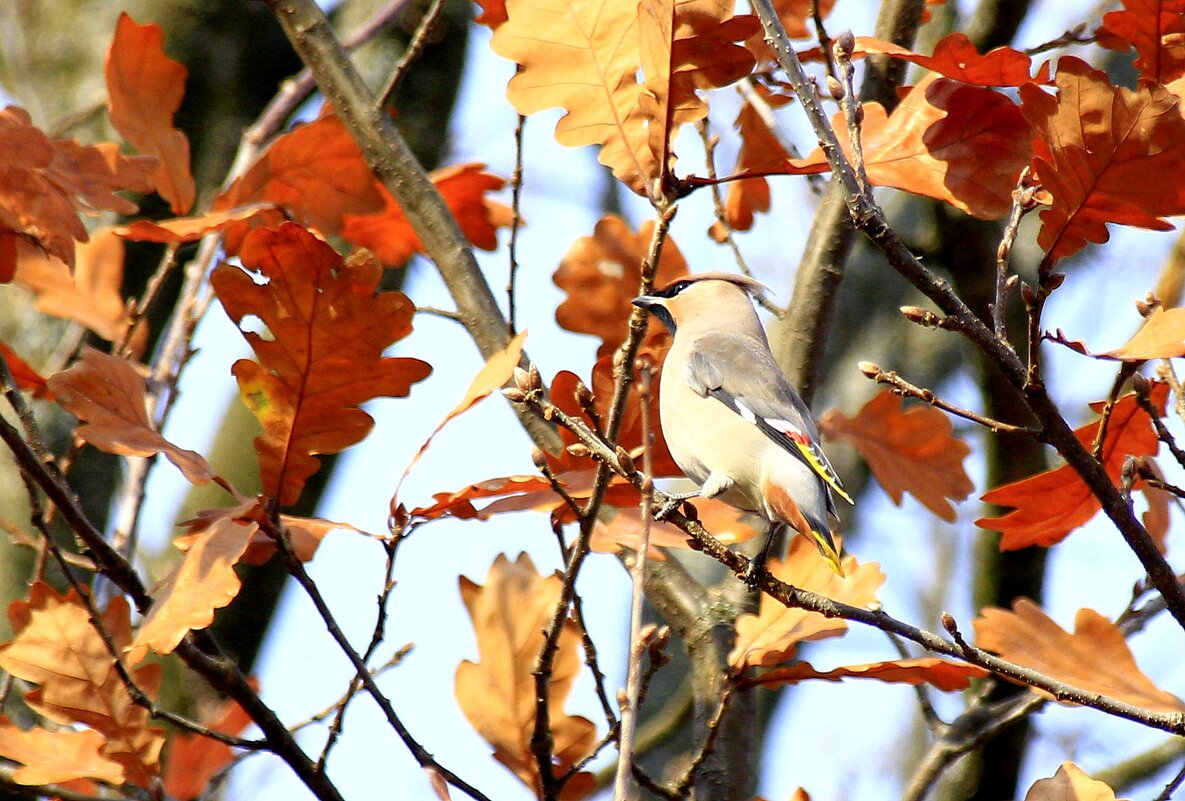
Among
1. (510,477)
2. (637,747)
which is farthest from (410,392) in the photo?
(637,747)

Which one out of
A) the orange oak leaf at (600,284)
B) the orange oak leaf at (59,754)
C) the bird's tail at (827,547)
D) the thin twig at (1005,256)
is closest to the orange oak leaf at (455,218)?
the orange oak leaf at (600,284)

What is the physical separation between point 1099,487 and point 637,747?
155 cm

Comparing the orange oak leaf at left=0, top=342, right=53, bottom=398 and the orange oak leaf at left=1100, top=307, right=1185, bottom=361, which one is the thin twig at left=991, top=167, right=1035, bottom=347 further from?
the orange oak leaf at left=0, top=342, right=53, bottom=398

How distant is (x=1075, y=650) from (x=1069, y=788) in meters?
0.30

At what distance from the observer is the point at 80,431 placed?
1.54 metres

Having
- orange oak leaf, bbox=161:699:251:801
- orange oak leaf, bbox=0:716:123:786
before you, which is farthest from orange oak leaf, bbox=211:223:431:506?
orange oak leaf, bbox=161:699:251:801

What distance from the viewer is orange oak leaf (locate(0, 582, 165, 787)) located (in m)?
1.70

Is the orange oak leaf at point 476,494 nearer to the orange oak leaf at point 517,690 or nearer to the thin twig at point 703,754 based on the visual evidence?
the orange oak leaf at point 517,690

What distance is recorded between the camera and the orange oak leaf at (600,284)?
223cm

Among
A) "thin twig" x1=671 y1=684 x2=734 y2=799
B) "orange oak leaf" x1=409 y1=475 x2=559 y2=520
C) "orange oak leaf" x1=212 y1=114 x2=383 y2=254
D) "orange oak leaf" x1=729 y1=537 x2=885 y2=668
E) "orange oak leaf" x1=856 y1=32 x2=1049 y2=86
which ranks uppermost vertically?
"orange oak leaf" x1=856 y1=32 x2=1049 y2=86

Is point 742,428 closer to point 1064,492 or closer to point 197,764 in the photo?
point 1064,492

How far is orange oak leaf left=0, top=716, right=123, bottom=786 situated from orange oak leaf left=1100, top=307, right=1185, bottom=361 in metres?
1.33

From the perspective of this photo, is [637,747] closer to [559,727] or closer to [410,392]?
[559,727]

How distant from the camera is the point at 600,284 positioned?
2240 mm
